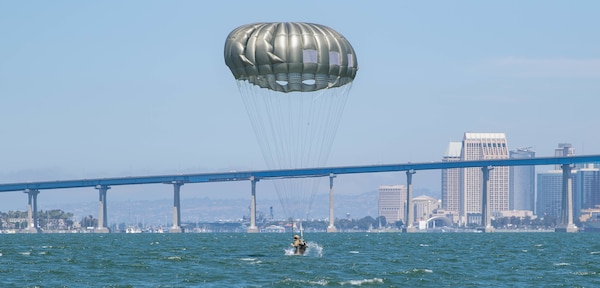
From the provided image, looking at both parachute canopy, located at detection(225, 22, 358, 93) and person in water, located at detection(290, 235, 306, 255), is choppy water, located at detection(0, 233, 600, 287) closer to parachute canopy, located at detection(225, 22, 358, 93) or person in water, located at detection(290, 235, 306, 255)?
person in water, located at detection(290, 235, 306, 255)

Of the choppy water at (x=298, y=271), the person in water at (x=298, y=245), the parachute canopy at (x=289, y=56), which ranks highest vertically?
the parachute canopy at (x=289, y=56)

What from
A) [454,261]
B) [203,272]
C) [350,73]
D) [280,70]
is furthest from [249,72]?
[454,261]

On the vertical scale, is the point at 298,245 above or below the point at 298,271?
above

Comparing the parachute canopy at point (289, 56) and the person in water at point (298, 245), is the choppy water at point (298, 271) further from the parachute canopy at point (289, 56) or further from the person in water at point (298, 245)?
the parachute canopy at point (289, 56)

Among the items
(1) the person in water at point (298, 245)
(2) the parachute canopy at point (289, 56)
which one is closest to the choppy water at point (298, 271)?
(1) the person in water at point (298, 245)

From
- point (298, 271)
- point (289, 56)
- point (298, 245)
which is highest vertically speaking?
point (289, 56)

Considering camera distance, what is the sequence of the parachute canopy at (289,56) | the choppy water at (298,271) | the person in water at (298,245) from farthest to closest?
1. the person in water at (298,245)
2. the parachute canopy at (289,56)
3. the choppy water at (298,271)

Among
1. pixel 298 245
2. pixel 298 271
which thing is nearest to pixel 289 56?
pixel 298 271

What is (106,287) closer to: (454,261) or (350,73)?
(350,73)

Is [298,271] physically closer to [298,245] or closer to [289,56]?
[298,245]
